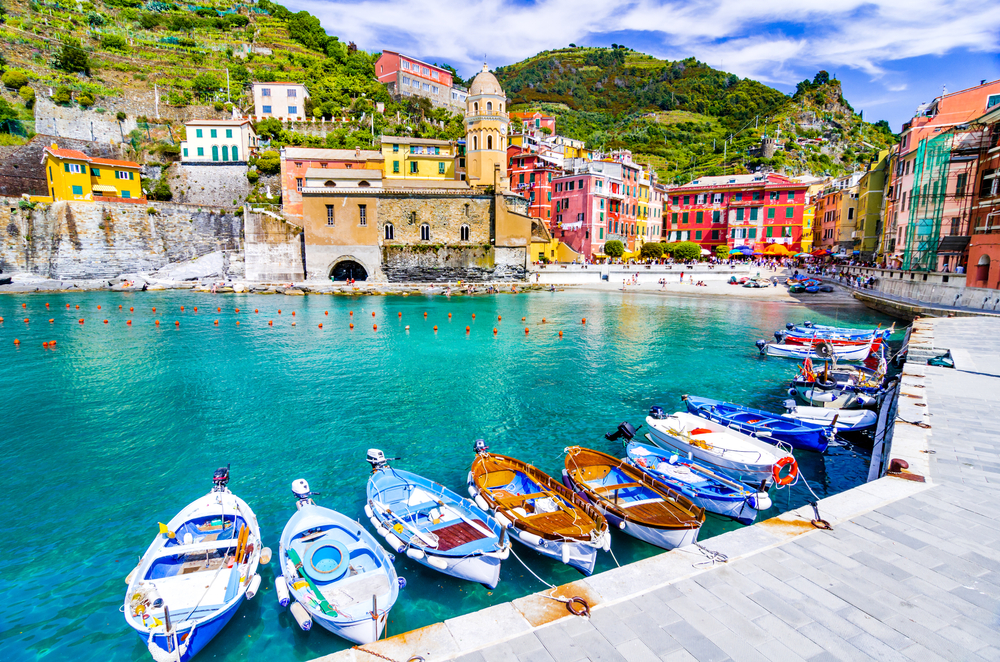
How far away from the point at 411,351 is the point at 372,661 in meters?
20.8

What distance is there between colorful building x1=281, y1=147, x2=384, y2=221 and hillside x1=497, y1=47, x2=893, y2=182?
55519 mm

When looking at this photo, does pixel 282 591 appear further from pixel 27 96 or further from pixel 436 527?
pixel 27 96

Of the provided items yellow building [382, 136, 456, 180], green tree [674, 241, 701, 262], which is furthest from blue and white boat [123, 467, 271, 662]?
green tree [674, 241, 701, 262]

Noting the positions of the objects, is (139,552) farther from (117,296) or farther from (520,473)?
(117,296)

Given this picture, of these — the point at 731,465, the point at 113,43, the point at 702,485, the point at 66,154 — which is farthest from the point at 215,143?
the point at 702,485

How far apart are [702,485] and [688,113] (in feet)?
434

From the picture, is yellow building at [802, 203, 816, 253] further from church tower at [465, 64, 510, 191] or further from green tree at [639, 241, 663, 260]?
church tower at [465, 64, 510, 191]

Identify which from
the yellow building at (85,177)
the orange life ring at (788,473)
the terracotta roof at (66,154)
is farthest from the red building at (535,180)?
the orange life ring at (788,473)

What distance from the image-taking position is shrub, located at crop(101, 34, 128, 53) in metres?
73.9

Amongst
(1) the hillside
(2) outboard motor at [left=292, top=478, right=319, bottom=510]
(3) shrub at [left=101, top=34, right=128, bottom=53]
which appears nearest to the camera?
(2) outboard motor at [left=292, top=478, right=319, bottom=510]

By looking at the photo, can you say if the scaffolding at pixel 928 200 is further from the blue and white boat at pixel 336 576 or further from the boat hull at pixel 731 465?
the blue and white boat at pixel 336 576

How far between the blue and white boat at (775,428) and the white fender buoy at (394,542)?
29.3 ft

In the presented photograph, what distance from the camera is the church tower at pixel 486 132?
49.4 metres

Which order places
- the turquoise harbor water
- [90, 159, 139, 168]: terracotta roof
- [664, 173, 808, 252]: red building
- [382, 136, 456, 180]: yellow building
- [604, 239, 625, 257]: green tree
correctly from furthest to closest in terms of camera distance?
[604, 239, 625, 257]: green tree
[664, 173, 808, 252]: red building
[382, 136, 456, 180]: yellow building
[90, 159, 139, 168]: terracotta roof
the turquoise harbor water
